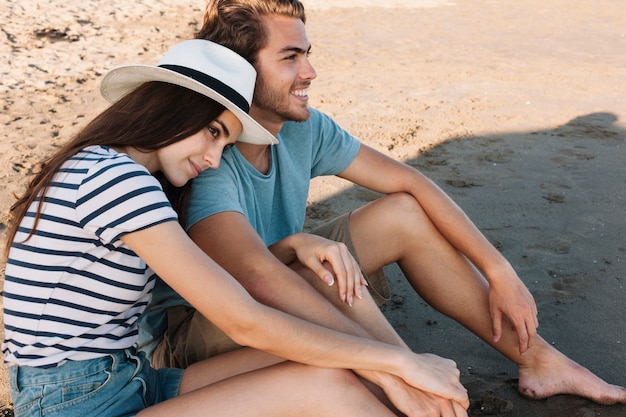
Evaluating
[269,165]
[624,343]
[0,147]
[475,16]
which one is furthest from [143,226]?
[475,16]

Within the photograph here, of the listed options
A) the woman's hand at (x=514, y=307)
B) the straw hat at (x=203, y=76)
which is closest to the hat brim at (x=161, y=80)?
the straw hat at (x=203, y=76)

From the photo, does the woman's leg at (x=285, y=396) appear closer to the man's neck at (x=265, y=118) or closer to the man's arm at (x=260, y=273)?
the man's arm at (x=260, y=273)

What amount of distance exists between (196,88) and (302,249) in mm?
670

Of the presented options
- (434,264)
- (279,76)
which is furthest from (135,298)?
(434,264)

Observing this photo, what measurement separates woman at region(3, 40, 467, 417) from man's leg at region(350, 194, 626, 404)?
2.32ft

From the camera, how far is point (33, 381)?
1.85m

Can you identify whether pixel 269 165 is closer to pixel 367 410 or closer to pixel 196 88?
pixel 196 88

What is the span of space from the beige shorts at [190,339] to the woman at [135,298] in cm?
17

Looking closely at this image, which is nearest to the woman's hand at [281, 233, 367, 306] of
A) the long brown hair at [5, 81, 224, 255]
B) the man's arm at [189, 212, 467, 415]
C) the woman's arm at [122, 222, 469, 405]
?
the man's arm at [189, 212, 467, 415]

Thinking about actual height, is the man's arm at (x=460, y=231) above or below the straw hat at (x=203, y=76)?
below

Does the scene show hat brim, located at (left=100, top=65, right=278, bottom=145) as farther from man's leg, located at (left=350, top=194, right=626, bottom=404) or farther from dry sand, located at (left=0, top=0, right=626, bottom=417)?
dry sand, located at (left=0, top=0, right=626, bottom=417)

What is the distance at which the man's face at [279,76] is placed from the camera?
8.96 ft

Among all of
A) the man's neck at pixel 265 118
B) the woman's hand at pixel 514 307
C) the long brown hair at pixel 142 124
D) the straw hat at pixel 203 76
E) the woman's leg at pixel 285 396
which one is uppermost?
the straw hat at pixel 203 76

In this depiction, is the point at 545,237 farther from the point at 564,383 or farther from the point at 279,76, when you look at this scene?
the point at 279,76
